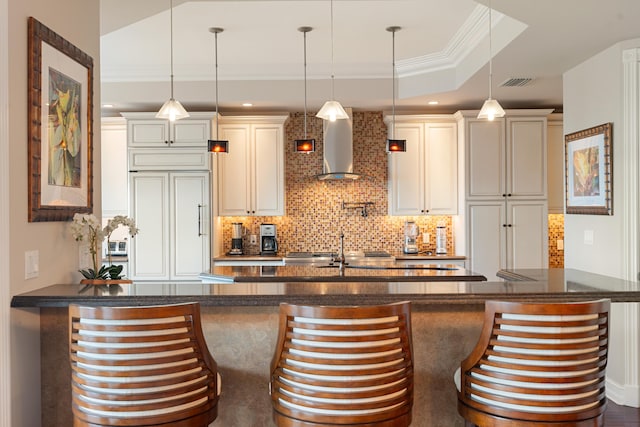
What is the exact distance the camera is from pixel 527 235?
591 cm

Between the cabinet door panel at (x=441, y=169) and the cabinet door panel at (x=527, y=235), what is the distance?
65cm

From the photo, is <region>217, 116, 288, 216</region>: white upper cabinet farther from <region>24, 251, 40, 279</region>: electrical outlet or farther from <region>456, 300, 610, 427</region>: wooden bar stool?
<region>456, 300, 610, 427</region>: wooden bar stool

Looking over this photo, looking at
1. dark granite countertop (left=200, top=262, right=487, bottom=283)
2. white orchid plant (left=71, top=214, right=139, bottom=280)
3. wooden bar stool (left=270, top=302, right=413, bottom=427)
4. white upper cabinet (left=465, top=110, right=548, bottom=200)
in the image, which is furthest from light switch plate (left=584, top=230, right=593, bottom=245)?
white orchid plant (left=71, top=214, right=139, bottom=280)

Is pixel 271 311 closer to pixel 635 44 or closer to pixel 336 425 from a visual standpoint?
pixel 336 425

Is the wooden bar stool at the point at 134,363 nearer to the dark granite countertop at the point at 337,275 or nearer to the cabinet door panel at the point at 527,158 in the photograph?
the dark granite countertop at the point at 337,275

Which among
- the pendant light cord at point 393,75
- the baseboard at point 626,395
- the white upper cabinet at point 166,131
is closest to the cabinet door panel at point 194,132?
the white upper cabinet at point 166,131

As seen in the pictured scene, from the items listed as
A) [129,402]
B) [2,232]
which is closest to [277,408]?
[129,402]

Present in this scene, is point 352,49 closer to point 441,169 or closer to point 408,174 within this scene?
point 408,174

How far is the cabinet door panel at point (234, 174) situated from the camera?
608 cm

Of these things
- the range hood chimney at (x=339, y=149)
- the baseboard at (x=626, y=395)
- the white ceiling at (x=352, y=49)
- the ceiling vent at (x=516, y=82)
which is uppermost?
the white ceiling at (x=352, y=49)

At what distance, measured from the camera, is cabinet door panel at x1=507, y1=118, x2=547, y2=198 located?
5.92 m

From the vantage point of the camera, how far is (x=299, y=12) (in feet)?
13.8

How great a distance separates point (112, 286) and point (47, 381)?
1.64 ft

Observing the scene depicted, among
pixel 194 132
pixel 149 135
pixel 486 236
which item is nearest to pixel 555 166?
pixel 486 236
